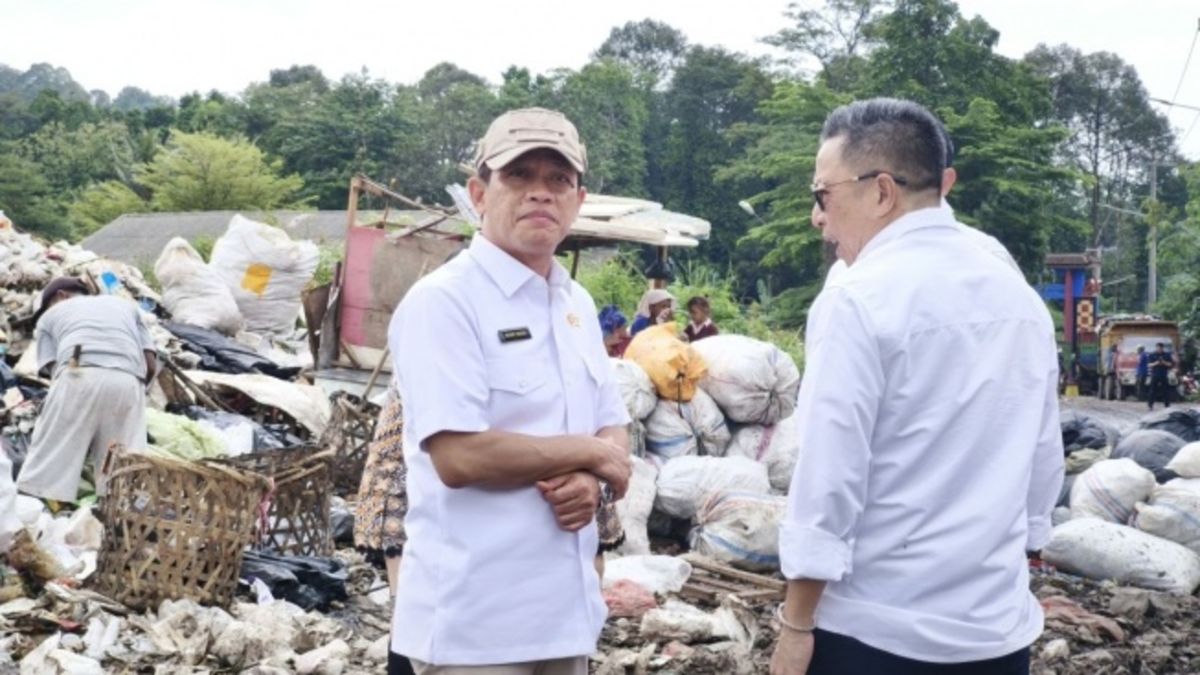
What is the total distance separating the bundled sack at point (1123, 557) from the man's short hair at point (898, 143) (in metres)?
4.93

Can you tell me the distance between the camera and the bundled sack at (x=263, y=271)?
14.8 metres

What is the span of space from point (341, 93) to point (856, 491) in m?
48.3

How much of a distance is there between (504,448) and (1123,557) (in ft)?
18.0

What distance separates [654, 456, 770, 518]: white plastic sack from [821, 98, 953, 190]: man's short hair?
492cm

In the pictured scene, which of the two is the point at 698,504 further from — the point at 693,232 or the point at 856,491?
the point at 693,232

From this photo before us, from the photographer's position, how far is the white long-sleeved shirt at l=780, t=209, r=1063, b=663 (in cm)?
218

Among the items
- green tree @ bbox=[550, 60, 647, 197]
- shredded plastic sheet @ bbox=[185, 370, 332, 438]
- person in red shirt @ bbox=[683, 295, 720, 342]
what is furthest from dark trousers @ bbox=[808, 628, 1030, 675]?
green tree @ bbox=[550, 60, 647, 197]

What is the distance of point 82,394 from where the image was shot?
25.2ft

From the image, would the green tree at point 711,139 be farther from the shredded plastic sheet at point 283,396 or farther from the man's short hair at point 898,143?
the man's short hair at point 898,143

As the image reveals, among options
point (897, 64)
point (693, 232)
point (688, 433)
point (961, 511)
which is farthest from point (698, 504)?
point (897, 64)

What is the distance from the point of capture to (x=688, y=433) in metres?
7.87

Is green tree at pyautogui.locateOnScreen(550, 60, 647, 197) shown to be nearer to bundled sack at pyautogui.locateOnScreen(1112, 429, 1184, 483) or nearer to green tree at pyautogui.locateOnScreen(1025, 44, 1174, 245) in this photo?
green tree at pyautogui.locateOnScreen(1025, 44, 1174, 245)

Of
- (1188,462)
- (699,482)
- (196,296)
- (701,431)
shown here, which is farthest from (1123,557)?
Answer: (196,296)

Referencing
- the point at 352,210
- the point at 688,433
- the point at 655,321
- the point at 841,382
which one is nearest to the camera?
the point at 841,382
